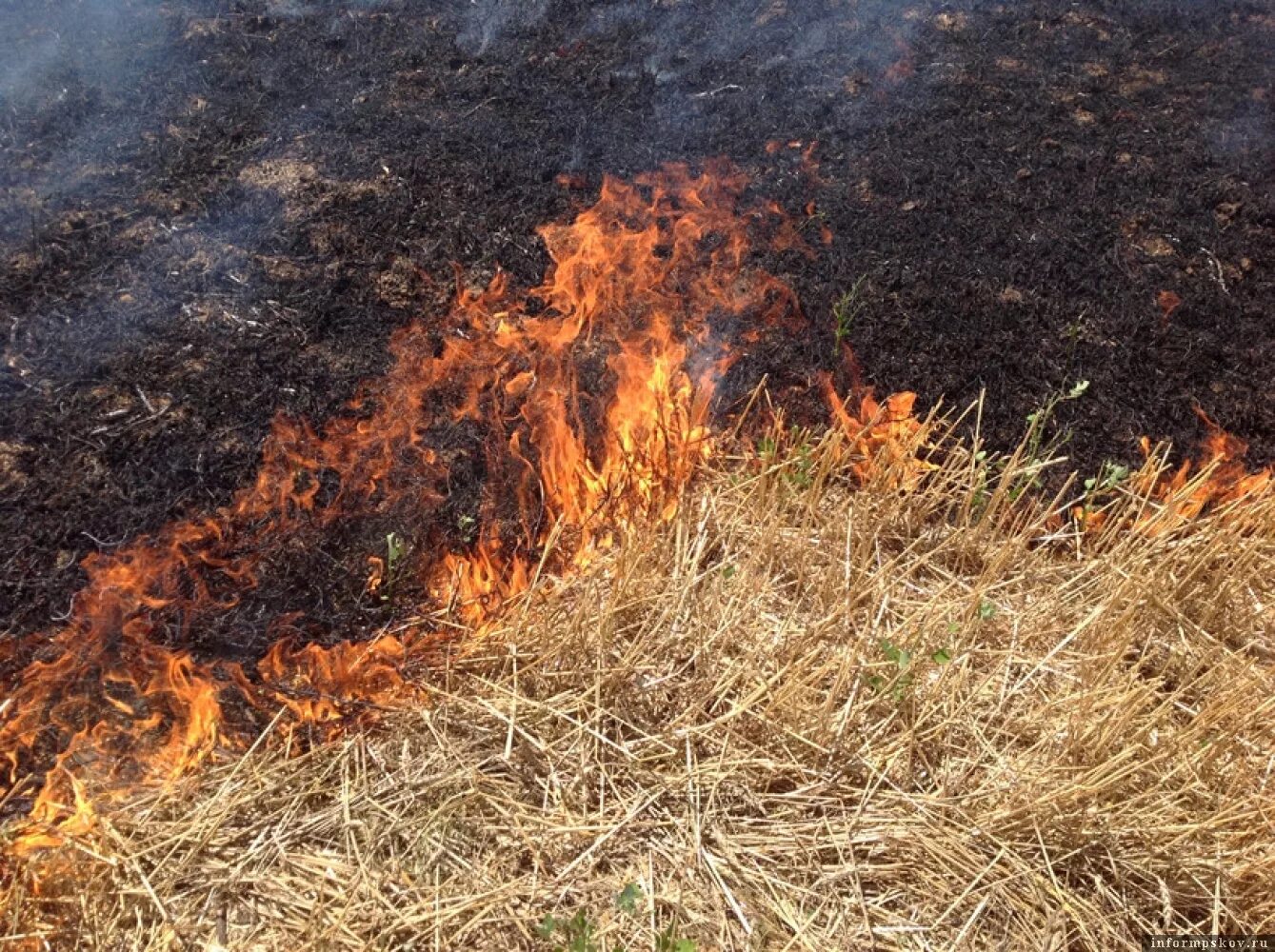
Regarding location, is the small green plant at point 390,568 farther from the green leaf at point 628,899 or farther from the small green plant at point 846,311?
the small green plant at point 846,311

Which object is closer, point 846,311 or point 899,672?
point 899,672

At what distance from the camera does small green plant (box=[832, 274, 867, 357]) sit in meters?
4.06

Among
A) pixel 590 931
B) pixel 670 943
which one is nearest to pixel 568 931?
pixel 590 931

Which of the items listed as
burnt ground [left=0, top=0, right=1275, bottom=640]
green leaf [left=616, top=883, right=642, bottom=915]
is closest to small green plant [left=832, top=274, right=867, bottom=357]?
burnt ground [left=0, top=0, right=1275, bottom=640]

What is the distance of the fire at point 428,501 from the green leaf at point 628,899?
939mm

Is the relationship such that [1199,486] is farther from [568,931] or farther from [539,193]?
[539,193]

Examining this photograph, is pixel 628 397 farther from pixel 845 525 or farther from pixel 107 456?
pixel 107 456

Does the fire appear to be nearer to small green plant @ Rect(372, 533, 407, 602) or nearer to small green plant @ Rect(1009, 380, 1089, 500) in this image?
small green plant @ Rect(372, 533, 407, 602)

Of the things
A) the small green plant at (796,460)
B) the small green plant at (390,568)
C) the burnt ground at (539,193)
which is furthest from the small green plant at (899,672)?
the small green plant at (390,568)

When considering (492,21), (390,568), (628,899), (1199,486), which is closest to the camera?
(628,899)

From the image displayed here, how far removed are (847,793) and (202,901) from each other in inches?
67.1

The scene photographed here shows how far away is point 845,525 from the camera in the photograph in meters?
3.47

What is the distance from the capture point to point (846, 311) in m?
4.18

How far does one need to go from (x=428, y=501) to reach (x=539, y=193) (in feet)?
6.28
